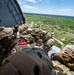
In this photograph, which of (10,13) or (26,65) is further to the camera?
(10,13)

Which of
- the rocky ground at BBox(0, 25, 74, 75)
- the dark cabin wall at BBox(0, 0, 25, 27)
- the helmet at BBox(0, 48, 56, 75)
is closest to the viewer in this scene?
the helmet at BBox(0, 48, 56, 75)

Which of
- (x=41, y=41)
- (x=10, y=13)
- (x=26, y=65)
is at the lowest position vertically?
(x=41, y=41)

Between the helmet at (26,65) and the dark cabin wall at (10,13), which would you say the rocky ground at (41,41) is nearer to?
the dark cabin wall at (10,13)

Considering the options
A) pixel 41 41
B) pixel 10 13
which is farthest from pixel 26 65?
pixel 41 41

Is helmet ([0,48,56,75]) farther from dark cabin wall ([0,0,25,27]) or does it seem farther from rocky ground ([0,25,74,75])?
dark cabin wall ([0,0,25,27])

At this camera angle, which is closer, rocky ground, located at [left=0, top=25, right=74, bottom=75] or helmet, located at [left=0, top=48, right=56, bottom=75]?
helmet, located at [left=0, top=48, right=56, bottom=75]

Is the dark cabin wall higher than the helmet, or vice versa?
the helmet

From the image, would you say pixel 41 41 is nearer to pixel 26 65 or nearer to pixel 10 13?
pixel 10 13

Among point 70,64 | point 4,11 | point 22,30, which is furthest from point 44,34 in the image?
point 70,64

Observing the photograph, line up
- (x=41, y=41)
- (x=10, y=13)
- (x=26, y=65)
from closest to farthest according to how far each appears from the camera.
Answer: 1. (x=26, y=65)
2. (x=10, y=13)
3. (x=41, y=41)

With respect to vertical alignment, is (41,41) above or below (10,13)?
below

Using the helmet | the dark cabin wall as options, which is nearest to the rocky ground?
the dark cabin wall

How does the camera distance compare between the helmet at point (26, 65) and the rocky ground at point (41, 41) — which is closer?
the helmet at point (26, 65)

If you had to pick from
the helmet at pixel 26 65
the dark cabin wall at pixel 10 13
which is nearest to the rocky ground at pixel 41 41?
the dark cabin wall at pixel 10 13
